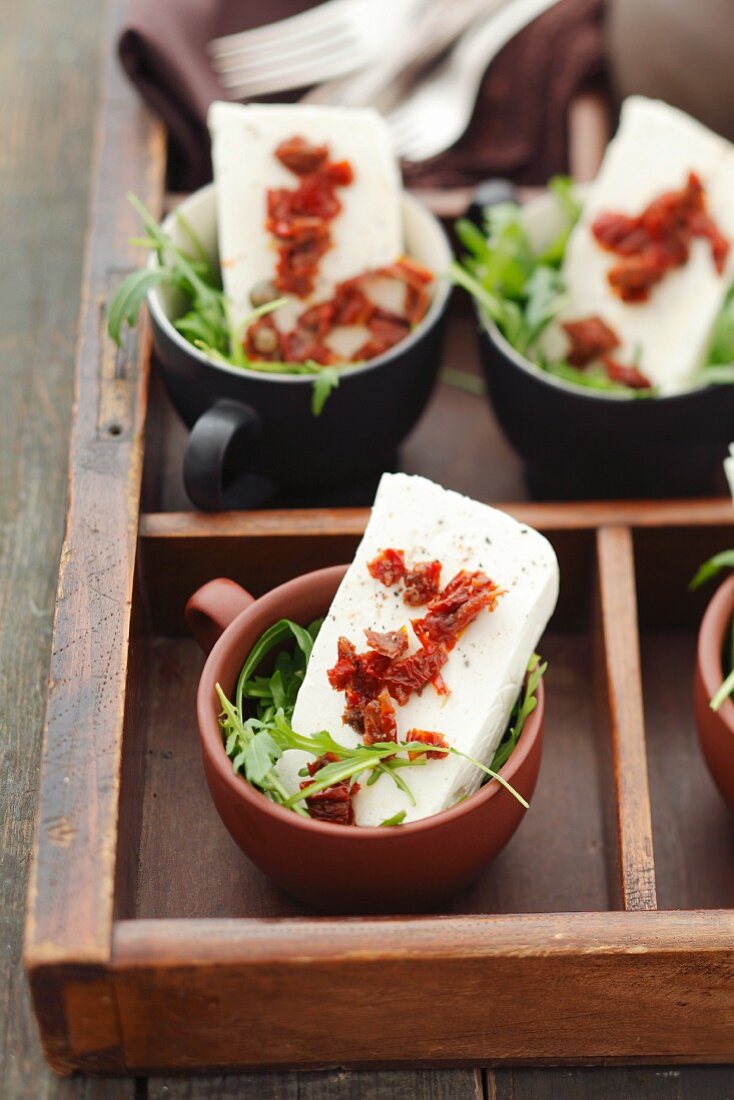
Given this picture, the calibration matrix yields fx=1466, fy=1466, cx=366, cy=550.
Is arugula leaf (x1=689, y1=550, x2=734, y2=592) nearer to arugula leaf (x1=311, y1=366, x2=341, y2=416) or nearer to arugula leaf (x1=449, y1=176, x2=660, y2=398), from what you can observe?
arugula leaf (x1=449, y1=176, x2=660, y2=398)

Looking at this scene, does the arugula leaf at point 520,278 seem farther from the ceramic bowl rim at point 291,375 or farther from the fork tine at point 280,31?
the fork tine at point 280,31

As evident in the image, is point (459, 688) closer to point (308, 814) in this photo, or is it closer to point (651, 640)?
point (308, 814)

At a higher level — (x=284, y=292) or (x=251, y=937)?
(x=284, y=292)

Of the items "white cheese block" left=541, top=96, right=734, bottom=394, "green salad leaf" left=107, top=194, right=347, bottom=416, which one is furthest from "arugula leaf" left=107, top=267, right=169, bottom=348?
"white cheese block" left=541, top=96, right=734, bottom=394

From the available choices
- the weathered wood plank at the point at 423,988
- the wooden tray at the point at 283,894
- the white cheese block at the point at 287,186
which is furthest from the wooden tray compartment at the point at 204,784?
the white cheese block at the point at 287,186

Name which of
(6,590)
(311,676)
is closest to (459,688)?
(311,676)

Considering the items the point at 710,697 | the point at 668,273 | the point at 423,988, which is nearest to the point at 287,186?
the point at 668,273
